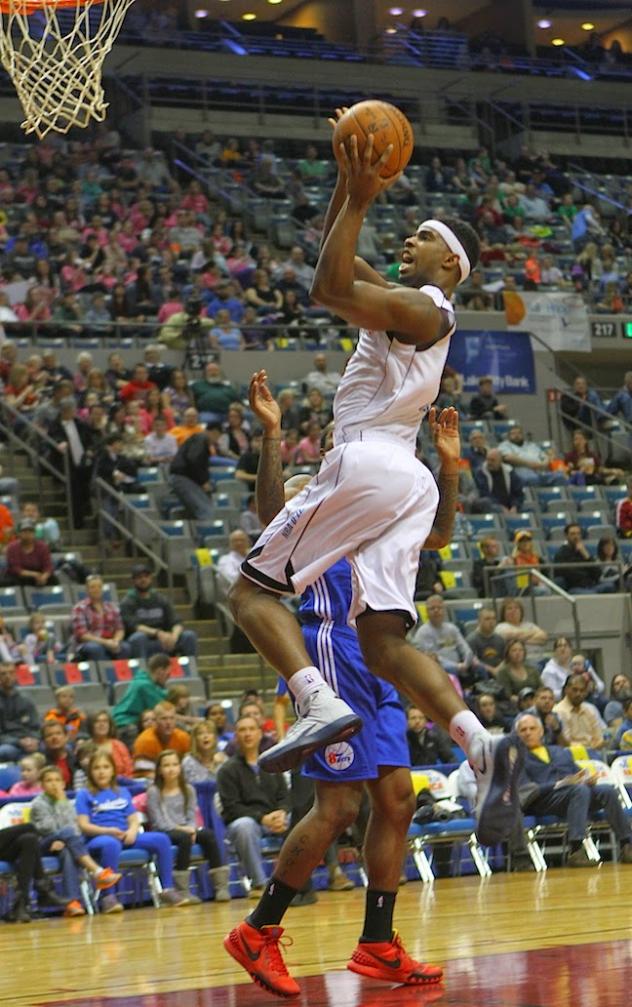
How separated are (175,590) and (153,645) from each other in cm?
182

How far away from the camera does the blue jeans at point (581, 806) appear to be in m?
12.4

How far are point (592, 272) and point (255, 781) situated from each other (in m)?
15.9

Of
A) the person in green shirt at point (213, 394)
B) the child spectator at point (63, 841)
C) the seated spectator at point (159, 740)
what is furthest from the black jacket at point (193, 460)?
the child spectator at point (63, 841)

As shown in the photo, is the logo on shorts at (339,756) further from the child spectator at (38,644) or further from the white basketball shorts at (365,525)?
the child spectator at (38,644)

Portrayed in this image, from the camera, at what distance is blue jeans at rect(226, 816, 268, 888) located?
1101 centimetres

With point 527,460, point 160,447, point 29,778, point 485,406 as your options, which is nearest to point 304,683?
point 29,778

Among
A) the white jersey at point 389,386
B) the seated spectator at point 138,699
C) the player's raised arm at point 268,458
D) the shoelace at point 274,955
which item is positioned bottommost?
the seated spectator at point 138,699

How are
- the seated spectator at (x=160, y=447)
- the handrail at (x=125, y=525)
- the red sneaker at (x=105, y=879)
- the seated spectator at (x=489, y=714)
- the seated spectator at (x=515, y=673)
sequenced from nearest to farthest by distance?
the red sneaker at (x=105, y=879)
the seated spectator at (x=489, y=714)
the seated spectator at (x=515, y=673)
the handrail at (x=125, y=525)
the seated spectator at (x=160, y=447)

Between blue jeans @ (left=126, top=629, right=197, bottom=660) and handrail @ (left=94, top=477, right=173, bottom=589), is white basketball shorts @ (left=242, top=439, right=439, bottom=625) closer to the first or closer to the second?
blue jeans @ (left=126, top=629, right=197, bottom=660)

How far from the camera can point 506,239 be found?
1022 inches

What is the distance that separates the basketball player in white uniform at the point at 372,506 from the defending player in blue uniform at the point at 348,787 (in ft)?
1.64

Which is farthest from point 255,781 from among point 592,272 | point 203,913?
point 592,272

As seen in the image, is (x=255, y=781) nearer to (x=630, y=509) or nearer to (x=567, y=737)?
(x=567, y=737)

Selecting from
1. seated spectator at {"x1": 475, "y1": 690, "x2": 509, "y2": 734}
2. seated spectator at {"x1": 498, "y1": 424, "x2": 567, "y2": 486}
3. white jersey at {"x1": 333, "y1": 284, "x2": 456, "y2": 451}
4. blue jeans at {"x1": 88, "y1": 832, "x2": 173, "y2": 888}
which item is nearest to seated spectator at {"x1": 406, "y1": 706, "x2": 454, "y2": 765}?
seated spectator at {"x1": 475, "y1": 690, "x2": 509, "y2": 734}
